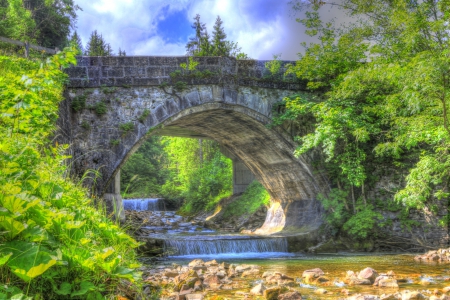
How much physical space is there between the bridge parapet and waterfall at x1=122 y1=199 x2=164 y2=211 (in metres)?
13.6

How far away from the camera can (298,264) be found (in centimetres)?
911

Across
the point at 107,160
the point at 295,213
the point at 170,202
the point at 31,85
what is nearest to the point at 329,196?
the point at 295,213

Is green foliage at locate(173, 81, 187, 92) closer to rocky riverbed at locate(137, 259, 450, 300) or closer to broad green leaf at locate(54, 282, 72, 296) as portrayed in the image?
rocky riverbed at locate(137, 259, 450, 300)

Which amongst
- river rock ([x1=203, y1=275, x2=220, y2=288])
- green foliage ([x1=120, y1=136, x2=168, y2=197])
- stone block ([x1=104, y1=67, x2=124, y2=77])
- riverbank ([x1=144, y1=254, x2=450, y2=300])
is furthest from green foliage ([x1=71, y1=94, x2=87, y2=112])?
green foliage ([x1=120, y1=136, x2=168, y2=197])

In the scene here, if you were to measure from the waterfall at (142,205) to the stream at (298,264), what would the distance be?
13653 mm

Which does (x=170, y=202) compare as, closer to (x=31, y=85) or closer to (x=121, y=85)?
(x=121, y=85)

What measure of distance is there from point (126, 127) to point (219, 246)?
3775 mm

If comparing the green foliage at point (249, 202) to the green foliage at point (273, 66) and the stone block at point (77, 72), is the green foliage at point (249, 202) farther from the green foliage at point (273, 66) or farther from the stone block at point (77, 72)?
the stone block at point (77, 72)

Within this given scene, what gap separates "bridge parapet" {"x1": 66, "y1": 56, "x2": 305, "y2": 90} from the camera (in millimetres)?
10742

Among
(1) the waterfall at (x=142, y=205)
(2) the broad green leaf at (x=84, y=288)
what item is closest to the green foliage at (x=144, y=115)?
(2) the broad green leaf at (x=84, y=288)

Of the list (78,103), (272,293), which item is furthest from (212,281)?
(78,103)

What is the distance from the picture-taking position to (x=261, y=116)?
12.5 m

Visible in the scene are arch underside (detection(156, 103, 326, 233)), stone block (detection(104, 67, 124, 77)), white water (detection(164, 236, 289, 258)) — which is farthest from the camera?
arch underside (detection(156, 103, 326, 233))

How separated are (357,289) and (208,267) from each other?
2486mm
